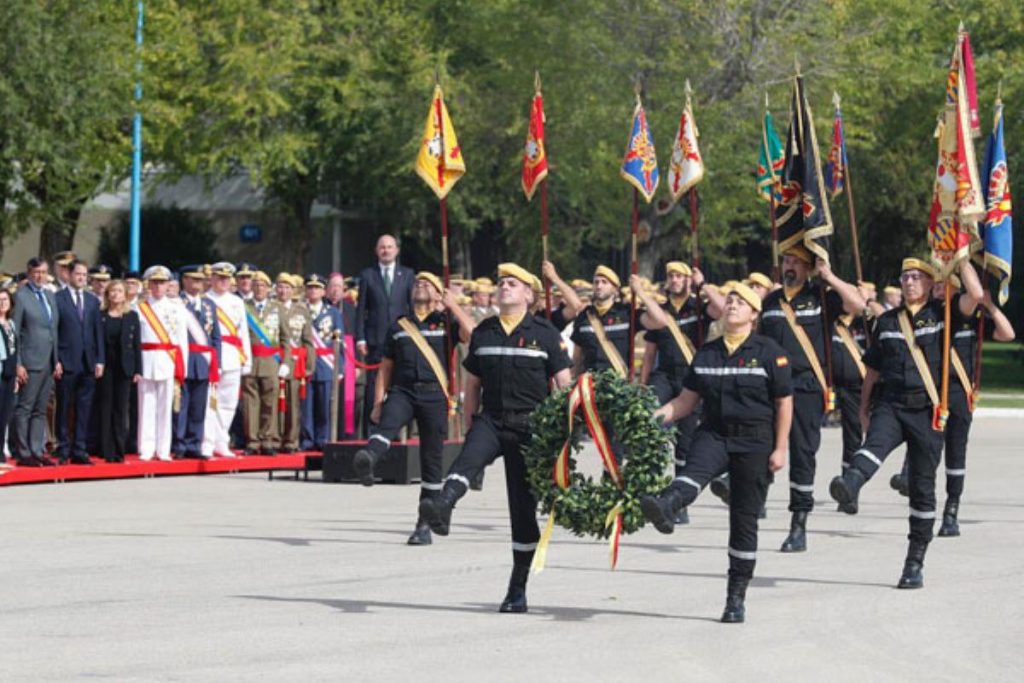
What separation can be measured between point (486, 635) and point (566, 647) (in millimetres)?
532

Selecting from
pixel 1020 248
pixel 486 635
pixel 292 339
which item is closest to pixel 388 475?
pixel 292 339

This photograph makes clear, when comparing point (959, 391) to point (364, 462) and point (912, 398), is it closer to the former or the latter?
point (912, 398)

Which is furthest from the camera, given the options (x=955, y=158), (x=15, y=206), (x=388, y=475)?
(x=15, y=206)

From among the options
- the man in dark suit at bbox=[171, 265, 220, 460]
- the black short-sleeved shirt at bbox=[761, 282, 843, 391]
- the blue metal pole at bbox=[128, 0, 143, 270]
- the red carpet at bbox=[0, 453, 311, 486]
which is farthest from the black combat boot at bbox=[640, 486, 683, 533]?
the blue metal pole at bbox=[128, 0, 143, 270]

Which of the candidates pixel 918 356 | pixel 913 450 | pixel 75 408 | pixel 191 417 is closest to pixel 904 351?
pixel 918 356

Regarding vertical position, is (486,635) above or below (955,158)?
below

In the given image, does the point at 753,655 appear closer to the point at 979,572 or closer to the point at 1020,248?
the point at 979,572

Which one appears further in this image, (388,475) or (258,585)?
(388,475)

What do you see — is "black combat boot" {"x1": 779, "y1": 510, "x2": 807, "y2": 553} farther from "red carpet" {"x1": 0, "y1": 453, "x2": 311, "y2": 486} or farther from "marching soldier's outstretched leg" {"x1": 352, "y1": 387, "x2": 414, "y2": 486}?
"red carpet" {"x1": 0, "y1": 453, "x2": 311, "y2": 486}

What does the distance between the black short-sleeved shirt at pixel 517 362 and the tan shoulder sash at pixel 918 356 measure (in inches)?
93.8

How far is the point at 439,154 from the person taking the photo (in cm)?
1808

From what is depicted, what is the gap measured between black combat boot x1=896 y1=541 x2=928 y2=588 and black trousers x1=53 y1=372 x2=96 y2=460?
10.3m

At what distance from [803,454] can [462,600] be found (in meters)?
3.71

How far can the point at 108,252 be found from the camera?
5412cm
